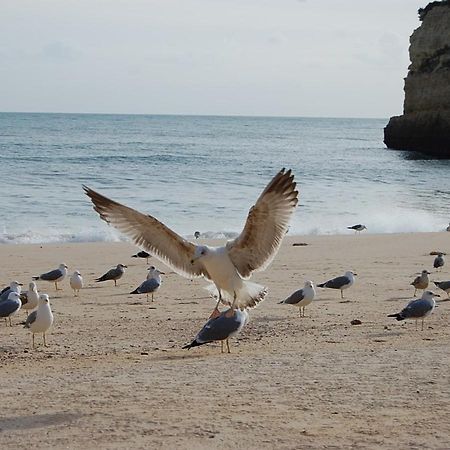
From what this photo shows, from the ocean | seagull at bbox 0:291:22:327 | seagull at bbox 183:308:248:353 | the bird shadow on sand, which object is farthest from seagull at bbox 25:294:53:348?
the ocean

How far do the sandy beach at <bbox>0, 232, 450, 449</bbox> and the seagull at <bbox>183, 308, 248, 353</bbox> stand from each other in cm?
16

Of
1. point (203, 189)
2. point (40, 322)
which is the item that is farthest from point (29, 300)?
point (203, 189)

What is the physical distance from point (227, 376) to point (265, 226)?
196cm

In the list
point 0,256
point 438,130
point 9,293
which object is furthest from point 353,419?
point 438,130

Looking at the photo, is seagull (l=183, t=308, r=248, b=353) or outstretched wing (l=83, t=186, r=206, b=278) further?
outstretched wing (l=83, t=186, r=206, b=278)

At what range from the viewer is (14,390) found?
637 centimetres

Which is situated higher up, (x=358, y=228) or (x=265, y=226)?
→ (x=265, y=226)

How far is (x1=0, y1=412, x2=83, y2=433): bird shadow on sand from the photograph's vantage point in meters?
5.45

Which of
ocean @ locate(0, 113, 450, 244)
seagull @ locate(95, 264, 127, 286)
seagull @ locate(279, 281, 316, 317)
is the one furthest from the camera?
ocean @ locate(0, 113, 450, 244)

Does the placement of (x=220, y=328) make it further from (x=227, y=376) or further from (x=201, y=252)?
(x=227, y=376)

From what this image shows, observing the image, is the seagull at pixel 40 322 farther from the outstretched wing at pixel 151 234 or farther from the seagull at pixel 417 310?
the seagull at pixel 417 310

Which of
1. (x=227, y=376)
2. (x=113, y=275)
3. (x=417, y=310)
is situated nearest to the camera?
(x=227, y=376)

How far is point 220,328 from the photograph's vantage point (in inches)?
319

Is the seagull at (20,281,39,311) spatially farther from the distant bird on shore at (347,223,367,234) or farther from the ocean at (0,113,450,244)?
the distant bird on shore at (347,223,367,234)
